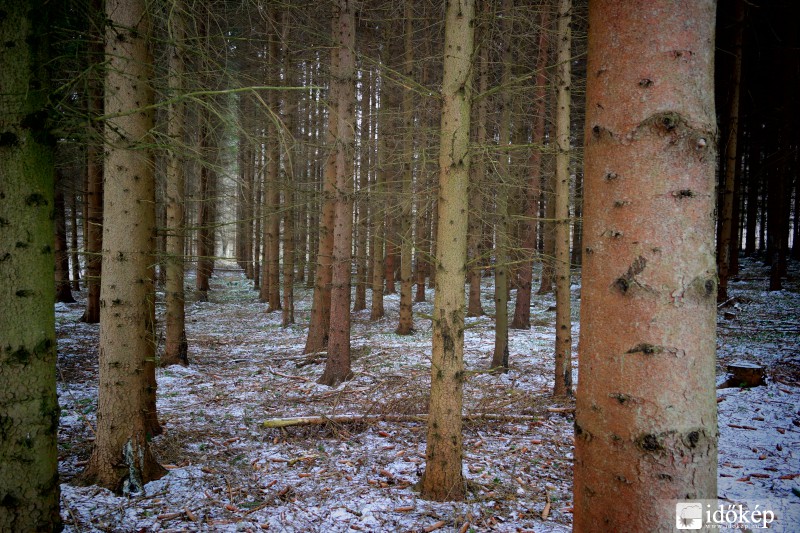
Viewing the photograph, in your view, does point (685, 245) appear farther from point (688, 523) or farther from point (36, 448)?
point (36, 448)

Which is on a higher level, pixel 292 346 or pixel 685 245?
pixel 685 245

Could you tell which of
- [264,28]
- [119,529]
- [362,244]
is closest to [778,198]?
[362,244]

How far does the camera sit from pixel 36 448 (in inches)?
100

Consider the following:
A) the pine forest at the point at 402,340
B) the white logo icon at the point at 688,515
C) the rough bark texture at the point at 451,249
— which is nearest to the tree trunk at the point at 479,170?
the pine forest at the point at 402,340

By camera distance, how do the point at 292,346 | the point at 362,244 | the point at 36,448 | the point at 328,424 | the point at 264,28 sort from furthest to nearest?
the point at 362,244
the point at 264,28
the point at 292,346
the point at 328,424
the point at 36,448

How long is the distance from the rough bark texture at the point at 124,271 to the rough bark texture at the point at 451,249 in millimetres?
2879

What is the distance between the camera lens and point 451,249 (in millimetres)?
3982

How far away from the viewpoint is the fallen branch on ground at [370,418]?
5.88 meters

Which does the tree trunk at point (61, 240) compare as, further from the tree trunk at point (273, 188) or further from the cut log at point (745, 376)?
the cut log at point (745, 376)

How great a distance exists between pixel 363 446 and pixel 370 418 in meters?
0.67

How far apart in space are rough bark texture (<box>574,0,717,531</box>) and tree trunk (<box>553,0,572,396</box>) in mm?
5703

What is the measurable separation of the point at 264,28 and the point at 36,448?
15676 mm

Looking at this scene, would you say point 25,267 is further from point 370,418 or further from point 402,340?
point 402,340

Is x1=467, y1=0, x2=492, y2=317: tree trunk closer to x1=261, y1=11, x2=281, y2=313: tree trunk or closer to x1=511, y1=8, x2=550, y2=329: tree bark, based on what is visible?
x1=511, y1=8, x2=550, y2=329: tree bark
